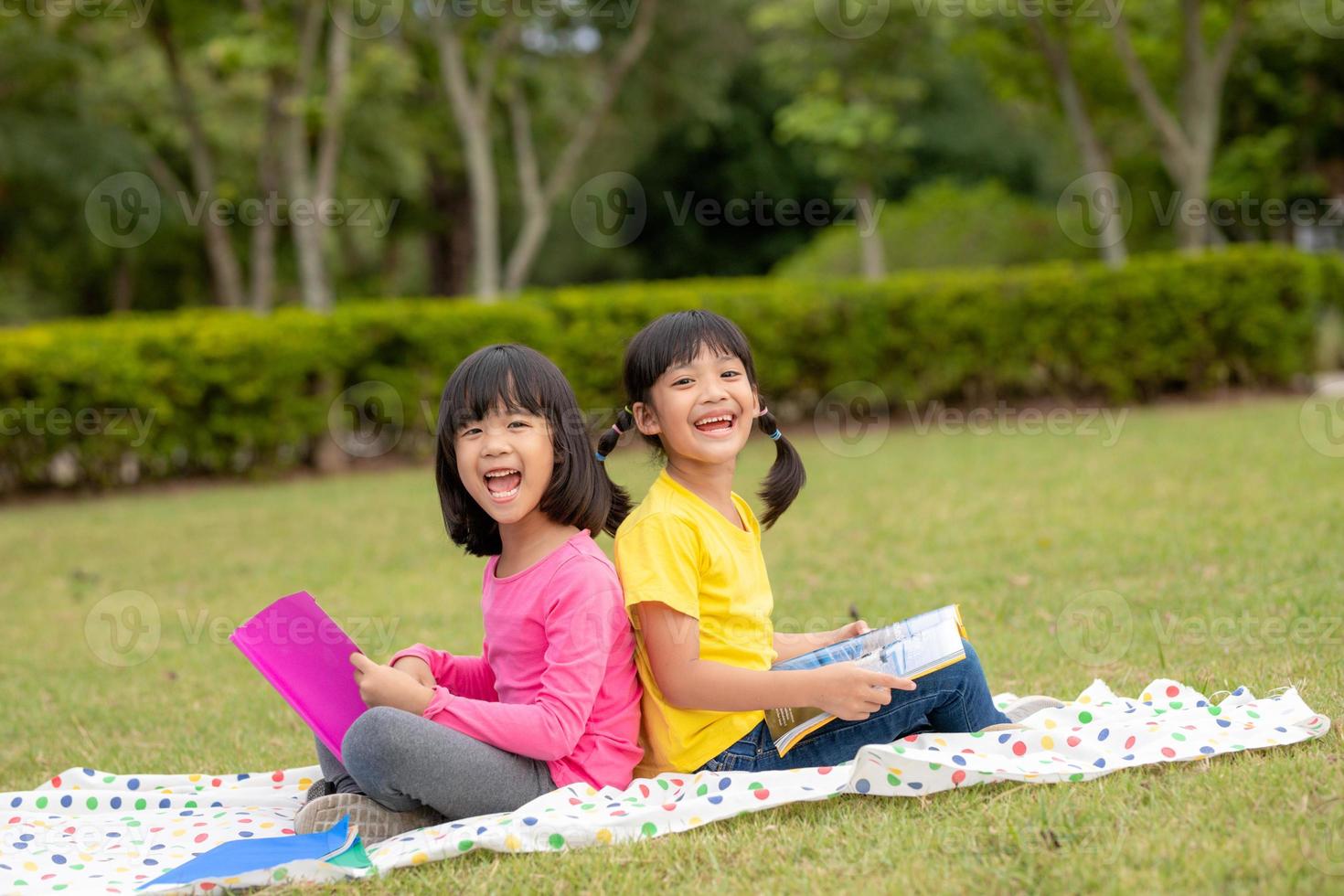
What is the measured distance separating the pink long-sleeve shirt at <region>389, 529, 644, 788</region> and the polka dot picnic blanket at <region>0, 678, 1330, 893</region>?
4.2 inches

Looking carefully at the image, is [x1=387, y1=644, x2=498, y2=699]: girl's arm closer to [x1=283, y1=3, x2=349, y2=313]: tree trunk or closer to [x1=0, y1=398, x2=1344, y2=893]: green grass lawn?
[x1=0, y1=398, x2=1344, y2=893]: green grass lawn

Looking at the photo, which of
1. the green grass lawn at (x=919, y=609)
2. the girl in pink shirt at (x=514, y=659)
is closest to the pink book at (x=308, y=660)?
the girl in pink shirt at (x=514, y=659)

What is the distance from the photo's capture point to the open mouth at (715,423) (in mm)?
3012

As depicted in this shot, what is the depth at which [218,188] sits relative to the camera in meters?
18.4

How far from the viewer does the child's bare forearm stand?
9.44 ft

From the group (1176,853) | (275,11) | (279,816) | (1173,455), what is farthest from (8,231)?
(1176,853)

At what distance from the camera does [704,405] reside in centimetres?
301

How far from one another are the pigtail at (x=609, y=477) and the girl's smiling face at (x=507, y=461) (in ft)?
0.56

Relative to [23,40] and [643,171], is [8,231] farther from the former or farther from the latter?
[643,171]

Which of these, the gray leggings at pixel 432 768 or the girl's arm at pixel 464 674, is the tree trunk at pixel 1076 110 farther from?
the gray leggings at pixel 432 768

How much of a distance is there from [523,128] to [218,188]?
14.1 feet

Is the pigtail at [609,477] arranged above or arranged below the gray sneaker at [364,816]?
above

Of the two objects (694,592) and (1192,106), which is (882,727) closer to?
(694,592)

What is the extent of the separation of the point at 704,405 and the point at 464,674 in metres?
0.91
